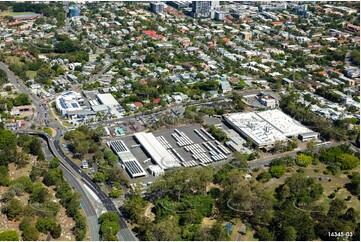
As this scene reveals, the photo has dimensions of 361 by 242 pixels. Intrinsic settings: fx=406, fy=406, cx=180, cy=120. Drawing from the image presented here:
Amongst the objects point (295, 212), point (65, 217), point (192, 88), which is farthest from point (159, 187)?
point (192, 88)

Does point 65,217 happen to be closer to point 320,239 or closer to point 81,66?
point 320,239

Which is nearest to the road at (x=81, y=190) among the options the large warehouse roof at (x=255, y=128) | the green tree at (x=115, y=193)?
the green tree at (x=115, y=193)

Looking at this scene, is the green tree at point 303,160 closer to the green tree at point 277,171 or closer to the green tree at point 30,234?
the green tree at point 277,171

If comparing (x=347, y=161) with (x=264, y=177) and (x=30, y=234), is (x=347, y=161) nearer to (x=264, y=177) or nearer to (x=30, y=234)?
(x=264, y=177)

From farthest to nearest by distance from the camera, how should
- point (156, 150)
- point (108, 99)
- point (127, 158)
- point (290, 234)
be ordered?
point (108, 99) < point (156, 150) < point (127, 158) < point (290, 234)

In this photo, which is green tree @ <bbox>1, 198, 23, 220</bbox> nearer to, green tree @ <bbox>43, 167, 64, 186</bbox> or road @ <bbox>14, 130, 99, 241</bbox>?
green tree @ <bbox>43, 167, 64, 186</bbox>

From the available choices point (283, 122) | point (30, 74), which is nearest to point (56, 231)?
point (283, 122)

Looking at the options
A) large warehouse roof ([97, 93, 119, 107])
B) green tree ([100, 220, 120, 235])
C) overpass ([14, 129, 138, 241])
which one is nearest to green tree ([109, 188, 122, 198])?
overpass ([14, 129, 138, 241])
